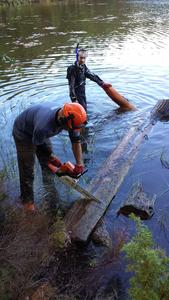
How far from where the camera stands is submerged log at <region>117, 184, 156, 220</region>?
6051mm

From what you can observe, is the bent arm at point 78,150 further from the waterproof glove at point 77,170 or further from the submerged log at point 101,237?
the submerged log at point 101,237

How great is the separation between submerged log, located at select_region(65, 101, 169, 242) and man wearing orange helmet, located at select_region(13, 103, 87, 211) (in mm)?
679

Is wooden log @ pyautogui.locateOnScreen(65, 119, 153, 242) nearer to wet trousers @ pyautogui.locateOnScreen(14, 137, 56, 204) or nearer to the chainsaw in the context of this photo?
A: the chainsaw

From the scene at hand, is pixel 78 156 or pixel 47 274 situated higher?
pixel 78 156

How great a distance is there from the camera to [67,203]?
20.4ft

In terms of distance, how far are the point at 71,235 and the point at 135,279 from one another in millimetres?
1863

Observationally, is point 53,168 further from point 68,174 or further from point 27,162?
point 27,162

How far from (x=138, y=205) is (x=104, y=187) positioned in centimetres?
67

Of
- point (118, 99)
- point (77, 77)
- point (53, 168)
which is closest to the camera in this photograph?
point (53, 168)

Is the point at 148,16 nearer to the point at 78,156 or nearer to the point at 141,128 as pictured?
the point at 141,128

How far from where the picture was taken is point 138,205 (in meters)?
6.08

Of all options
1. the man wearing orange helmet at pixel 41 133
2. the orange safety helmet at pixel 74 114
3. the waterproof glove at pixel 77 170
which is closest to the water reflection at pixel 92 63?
the man wearing orange helmet at pixel 41 133

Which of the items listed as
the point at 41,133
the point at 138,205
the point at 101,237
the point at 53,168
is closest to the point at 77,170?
the point at 53,168

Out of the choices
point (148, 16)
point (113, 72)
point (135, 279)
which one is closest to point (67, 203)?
point (135, 279)
